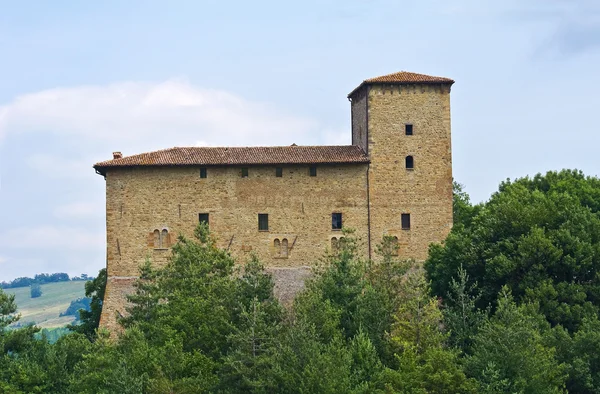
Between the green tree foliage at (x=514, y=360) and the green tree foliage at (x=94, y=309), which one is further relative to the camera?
the green tree foliage at (x=94, y=309)

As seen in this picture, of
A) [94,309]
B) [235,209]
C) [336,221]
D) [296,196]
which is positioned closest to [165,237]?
[235,209]

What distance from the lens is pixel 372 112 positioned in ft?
180

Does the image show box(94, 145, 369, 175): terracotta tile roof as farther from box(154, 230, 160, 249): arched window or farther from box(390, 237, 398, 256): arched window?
box(390, 237, 398, 256): arched window

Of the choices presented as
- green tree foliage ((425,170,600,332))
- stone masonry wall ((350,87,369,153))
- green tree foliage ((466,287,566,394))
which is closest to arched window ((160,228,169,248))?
stone masonry wall ((350,87,369,153))

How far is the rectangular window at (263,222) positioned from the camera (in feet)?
178

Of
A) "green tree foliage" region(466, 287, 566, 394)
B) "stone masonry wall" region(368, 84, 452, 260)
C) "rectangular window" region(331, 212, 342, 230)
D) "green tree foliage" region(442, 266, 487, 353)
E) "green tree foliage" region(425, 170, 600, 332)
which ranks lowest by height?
"green tree foliage" region(466, 287, 566, 394)

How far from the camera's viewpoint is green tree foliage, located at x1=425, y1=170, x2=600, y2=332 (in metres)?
45.7

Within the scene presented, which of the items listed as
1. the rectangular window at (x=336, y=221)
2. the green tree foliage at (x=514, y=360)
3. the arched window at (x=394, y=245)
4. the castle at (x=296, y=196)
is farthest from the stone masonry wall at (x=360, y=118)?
the green tree foliage at (x=514, y=360)

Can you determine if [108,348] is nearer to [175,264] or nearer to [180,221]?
[175,264]

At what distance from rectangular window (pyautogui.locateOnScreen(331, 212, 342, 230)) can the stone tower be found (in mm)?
1558

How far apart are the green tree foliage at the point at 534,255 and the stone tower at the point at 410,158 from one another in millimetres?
2424

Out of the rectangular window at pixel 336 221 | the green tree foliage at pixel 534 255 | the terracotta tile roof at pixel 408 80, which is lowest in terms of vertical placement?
the green tree foliage at pixel 534 255

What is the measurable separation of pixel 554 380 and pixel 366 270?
37.8 ft

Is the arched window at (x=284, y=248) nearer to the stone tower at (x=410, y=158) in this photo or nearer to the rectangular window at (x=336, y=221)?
the rectangular window at (x=336, y=221)
